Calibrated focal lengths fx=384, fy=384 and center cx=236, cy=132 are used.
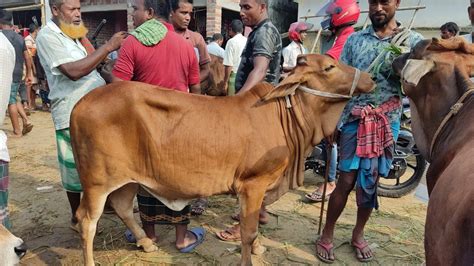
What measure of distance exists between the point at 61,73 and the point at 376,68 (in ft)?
Answer: 8.16

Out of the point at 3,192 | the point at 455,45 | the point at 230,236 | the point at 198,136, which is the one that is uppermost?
the point at 455,45

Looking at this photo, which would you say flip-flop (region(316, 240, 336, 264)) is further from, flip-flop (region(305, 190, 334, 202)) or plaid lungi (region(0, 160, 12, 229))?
plaid lungi (region(0, 160, 12, 229))

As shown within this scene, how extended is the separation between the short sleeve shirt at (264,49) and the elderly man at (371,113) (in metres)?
0.62

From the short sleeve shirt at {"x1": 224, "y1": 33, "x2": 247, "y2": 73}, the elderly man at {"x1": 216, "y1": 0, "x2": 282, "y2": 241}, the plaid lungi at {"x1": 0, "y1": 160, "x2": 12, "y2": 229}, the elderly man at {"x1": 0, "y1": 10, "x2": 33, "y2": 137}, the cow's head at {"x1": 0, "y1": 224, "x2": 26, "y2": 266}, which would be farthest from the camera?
the elderly man at {"x1": 0, "y1": 10, "x2": 33, "y2": 137}

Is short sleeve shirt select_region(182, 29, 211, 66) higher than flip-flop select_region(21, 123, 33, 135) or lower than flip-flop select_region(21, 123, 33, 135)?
higher

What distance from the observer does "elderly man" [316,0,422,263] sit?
117 inches

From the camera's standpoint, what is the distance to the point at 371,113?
3.03 metres

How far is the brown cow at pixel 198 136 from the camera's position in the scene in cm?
273

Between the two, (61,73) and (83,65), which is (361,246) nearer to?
(83,65)

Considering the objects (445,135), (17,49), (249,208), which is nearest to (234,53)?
(249,208)

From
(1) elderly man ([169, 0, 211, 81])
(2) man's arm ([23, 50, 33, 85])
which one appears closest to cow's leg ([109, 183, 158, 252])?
(1) elderly man ([169, 0, 211, 81])

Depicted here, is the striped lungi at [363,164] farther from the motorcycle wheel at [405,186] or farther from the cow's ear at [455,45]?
the motorcycle wheel at [405,186]

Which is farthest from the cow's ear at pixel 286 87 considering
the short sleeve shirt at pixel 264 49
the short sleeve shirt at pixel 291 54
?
the short sleeve shirt at pixel 291 54

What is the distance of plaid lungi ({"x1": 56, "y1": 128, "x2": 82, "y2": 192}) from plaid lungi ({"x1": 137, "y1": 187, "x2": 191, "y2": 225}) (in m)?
0.56
